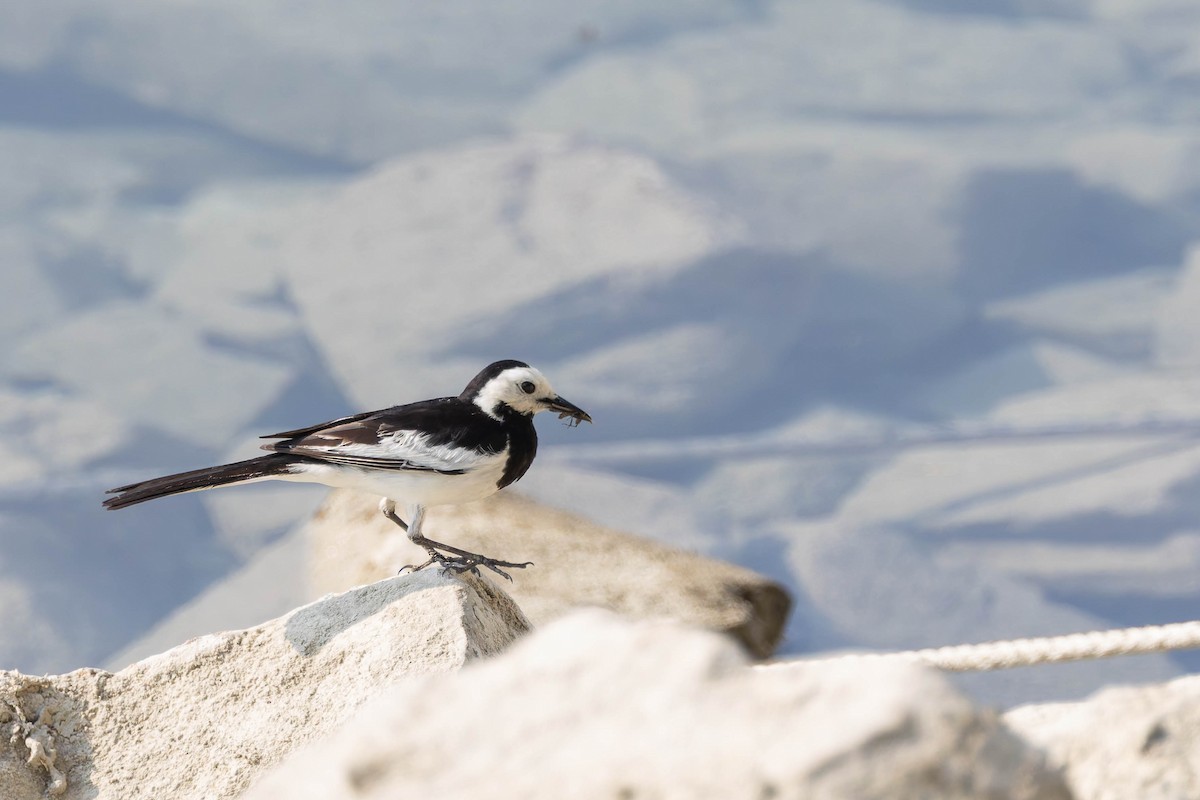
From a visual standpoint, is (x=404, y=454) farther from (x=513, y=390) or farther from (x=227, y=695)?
(x=227, y=695)

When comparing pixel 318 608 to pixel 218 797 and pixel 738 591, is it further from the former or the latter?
pixel 738 591

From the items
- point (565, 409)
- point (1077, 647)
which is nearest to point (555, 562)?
point (565, 409)

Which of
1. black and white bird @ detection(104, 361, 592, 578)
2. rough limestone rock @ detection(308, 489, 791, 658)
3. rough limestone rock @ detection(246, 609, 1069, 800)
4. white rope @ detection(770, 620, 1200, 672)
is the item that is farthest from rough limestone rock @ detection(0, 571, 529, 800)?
rough limestone rock @ detection(308, 489, 791, 658)

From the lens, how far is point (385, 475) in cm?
252

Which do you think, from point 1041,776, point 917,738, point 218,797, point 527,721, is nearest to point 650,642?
point 527,721

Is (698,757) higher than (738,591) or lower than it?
higher

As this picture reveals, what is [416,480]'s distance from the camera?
2.49m

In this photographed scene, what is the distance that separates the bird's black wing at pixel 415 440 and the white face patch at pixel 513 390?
0.03 meters

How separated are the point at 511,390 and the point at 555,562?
1882mm

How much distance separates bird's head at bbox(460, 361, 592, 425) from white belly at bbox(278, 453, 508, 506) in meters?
0.11

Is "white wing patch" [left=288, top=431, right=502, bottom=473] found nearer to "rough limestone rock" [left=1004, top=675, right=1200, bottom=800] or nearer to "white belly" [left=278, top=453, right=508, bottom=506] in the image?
"white belly" [left=278, top=453, right=508, bottom=506]

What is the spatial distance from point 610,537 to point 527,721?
134 inches

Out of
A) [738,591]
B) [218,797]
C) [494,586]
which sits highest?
[494,586]

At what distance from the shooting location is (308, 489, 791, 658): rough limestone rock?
13.6 ft
